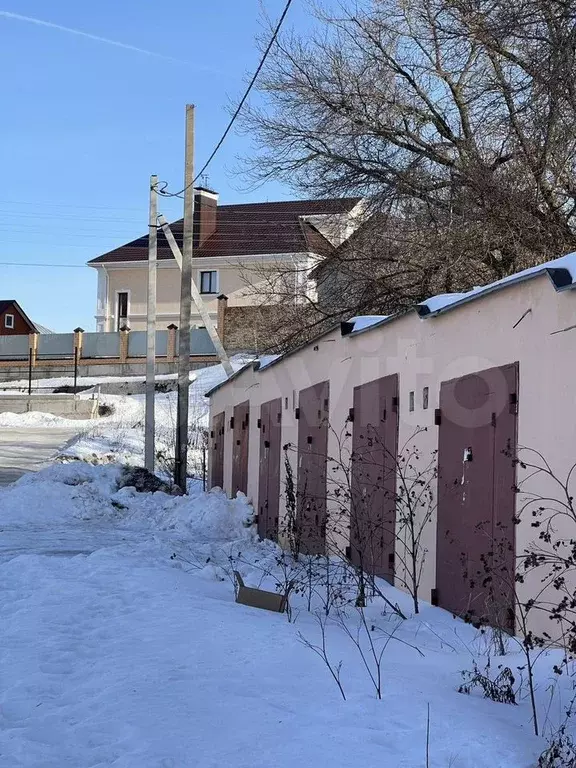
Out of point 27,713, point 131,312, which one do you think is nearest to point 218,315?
point 131,312

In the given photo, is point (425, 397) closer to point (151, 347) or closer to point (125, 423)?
point (151, 347)

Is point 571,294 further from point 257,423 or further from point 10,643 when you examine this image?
point 257,423

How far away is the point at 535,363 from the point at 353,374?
442 centimetres

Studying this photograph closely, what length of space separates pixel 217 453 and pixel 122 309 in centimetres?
2738

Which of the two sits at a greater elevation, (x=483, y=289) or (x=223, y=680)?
(x=483, y=289)

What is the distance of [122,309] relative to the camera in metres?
48.7

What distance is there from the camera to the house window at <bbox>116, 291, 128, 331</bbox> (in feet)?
159

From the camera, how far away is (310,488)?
12.6 metres

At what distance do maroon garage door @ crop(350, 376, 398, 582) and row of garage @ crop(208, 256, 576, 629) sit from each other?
0.02 metres

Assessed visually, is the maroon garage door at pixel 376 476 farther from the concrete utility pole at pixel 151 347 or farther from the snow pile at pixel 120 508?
the concrete utility pole at pixel 151 347

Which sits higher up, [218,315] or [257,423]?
[218,315]

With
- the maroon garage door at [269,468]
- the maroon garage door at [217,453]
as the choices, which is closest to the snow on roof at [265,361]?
the maroon garage door at [269,468]

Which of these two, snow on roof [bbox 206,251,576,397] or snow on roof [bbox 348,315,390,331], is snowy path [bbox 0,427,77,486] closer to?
snow on roof [bbox 348,315,390,331]

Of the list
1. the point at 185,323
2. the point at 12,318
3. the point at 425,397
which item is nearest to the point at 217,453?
the point at 185,323
